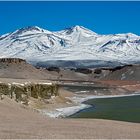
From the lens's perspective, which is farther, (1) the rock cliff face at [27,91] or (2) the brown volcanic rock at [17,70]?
(2) the brown volcanic rock at [17,70]

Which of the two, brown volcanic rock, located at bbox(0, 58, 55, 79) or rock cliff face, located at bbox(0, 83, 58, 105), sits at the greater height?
brown volcanic rock, located at bbox(0, 58, 55, 79)

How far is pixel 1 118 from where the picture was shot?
32125 millimetres

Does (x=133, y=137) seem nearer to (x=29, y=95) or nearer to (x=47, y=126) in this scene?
(x=47, y=126)

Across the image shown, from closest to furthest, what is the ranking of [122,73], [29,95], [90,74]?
[29,95] → [122,73] → [90,74]

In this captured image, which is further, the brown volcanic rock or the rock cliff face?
the brown volcanic rock

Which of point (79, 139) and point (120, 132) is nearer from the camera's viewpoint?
point (79, 139)

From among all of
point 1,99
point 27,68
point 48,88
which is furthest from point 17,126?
point 27,68

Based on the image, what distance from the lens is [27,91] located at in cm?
6397

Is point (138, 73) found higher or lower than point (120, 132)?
higher

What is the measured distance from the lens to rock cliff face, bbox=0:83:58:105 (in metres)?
58.8

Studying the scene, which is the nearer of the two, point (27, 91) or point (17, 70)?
point (27, 91)

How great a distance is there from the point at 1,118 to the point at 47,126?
4.61 meters

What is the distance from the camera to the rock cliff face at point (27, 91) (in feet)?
193

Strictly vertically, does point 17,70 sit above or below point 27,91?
above
